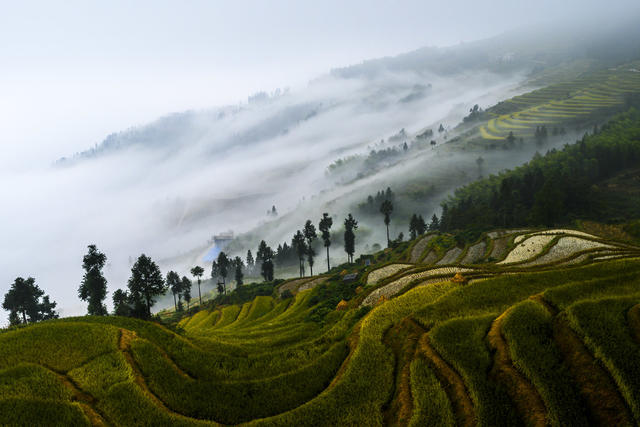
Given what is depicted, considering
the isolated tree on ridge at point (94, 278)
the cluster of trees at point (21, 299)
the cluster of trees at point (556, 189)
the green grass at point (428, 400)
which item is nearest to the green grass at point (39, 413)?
the green grass at point (428, 400)

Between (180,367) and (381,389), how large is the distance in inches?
493

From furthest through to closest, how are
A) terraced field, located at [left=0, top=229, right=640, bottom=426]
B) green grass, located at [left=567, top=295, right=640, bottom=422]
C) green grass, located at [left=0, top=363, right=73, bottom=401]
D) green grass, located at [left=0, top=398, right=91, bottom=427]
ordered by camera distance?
green grass, located at [left=0, top=363, right=73, bottom=401] → terraced field, located at [left=0, top=229, right=640, bottom=426] → green grass, located at [left=0, top=398, right=91, bottom=427] → green grass, located at [left=567, top=295, right=640, bottom=422]

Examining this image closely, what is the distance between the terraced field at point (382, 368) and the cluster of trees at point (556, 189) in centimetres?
7982

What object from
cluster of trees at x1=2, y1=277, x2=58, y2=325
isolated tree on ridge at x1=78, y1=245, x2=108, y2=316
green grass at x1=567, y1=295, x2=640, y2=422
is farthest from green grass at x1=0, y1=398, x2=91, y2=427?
cluster of trees at x1=2, y1=277, x2=58, y2=325

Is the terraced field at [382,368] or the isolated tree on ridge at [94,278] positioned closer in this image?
the terraced field at [382,368]

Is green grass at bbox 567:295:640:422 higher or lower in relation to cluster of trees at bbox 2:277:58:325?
higher

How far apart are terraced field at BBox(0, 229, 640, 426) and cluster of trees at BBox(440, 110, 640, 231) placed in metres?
79.8

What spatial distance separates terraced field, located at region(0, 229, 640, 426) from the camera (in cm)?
1591

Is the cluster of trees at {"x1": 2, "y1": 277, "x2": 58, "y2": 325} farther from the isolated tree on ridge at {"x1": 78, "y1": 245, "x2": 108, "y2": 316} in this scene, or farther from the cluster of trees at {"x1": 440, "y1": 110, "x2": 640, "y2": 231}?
the cluster of trees at {"x1": 440, "y1": 110, "x2": 640, "y2": 231}

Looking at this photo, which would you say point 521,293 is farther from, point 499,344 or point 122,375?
point 122,375

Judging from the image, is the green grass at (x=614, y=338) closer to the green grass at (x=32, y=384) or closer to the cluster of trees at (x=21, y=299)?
the green grass at (x=32, y=384)

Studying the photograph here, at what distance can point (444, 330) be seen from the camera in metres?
21.7

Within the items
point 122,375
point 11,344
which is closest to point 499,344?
point 122,375

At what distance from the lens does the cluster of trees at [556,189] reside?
98.2 meters
